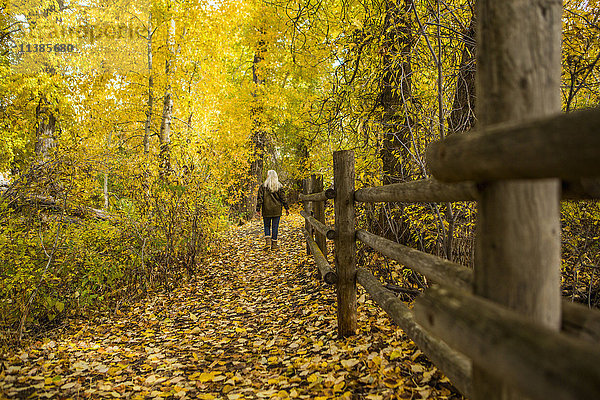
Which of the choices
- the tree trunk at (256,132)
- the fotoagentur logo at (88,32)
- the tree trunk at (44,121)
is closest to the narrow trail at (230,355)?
the fotoagentur logo at (88,32)

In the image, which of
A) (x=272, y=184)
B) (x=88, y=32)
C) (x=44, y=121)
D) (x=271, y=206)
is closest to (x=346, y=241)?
(x=271, y=206)

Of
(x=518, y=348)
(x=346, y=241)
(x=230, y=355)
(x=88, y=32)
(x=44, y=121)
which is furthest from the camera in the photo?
(x=44, y=121)

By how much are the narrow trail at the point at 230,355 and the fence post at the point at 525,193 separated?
189 cm

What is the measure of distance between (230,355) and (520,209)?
3702mm

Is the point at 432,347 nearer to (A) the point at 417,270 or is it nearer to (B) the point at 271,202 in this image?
(A) the point at 417,270

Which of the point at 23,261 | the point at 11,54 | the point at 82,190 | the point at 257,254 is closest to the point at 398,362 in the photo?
the point at 23,261

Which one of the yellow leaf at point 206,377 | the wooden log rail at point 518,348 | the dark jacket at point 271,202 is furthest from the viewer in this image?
the dark jacket at point 271,202

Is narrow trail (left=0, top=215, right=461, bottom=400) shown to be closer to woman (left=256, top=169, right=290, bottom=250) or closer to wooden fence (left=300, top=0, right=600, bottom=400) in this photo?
wooden fence (left=300, top=0, right=600, bottom=400)

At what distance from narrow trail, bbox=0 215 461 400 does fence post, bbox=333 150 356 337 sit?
31 cm

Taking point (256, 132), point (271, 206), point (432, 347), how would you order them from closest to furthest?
1. point (432, 347)
2. point (271, 206)
3. point (256, 132)

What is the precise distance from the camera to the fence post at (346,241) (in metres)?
3.74

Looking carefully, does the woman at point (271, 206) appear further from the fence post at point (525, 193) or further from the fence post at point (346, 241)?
the fence post at point (525, 193)

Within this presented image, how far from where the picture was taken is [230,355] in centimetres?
408

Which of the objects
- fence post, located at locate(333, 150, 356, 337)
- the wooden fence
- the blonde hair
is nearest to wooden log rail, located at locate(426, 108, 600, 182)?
the wooden fence
